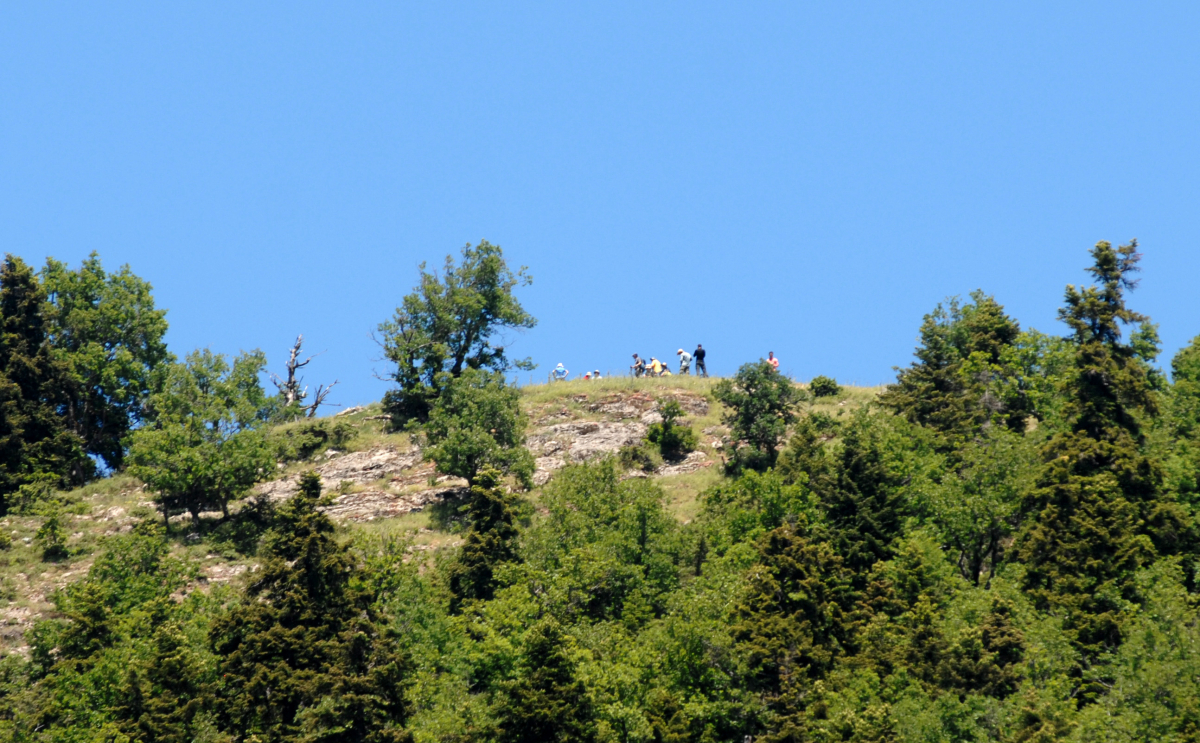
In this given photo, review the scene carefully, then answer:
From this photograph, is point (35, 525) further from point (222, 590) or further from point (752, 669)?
point (752, 669)

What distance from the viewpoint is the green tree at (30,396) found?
316 ft

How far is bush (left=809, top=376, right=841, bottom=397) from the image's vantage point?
355 ft

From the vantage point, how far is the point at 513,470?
9412 centimetres

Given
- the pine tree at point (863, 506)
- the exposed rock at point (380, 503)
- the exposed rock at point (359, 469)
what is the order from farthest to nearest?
the exposed rock at point (359, 469)
the exposed rock at point (380, 503)
the pine tree at point (863, 506)

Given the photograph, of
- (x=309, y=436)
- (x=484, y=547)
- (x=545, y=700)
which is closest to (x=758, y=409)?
(x=484, y=547)

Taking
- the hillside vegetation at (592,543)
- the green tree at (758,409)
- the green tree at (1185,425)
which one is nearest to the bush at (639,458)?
the hillside vegetation at (592,543)

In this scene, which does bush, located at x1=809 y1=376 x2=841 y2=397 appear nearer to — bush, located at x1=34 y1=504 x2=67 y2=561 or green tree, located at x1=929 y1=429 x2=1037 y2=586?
green tree, located at x1=929 y1=429 x2=1037 y2=586

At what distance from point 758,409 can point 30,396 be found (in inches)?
1710

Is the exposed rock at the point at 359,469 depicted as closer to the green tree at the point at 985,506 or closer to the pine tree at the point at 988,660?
the green tree at the point at 985,506

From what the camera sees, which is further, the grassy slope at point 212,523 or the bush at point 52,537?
the bush at point 52,537

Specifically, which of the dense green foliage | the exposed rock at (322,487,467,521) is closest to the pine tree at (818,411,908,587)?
the exposed rock at (322,487,467,521)

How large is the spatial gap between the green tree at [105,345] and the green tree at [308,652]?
114ft

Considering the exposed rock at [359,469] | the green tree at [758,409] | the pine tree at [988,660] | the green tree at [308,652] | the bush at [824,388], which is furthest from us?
the bush at [824,388]

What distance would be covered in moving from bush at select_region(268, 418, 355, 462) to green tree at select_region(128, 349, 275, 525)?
3.64 metres
